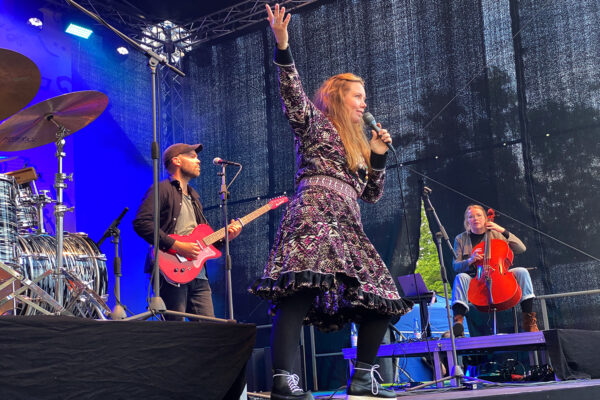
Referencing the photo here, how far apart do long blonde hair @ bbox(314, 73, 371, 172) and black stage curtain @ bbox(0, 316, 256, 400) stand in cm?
94

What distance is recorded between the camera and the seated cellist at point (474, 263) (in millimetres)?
5785

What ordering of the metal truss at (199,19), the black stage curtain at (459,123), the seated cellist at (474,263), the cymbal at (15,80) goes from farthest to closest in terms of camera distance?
the metal truss at (199,19)
the black stage curtain at (459,123)
the seated cellist at (474,263)
the cymbal at (15,80)

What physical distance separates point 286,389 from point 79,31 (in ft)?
23.0

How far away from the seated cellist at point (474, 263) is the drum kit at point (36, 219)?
3248mm

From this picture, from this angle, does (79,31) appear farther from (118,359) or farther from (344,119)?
(118,359)

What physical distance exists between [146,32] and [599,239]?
6.50 m

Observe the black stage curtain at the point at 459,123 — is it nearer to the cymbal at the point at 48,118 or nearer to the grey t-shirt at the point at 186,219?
the grey t-shirt at the point at 186,219

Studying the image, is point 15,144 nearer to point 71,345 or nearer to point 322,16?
point 71,345

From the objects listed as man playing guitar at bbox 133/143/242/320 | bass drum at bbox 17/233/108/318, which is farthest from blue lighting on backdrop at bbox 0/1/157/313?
man playing guitar at bbox 133/143/242/320

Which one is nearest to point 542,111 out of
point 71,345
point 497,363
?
point 497,363

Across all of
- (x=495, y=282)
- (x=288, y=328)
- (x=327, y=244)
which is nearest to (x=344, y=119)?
(x=327, y=244)

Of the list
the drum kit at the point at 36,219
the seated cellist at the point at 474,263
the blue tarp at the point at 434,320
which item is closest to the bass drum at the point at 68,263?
the drum kit at the point at 36,219

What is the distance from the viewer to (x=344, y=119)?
9.46 ft

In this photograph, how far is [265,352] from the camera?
6645mm
